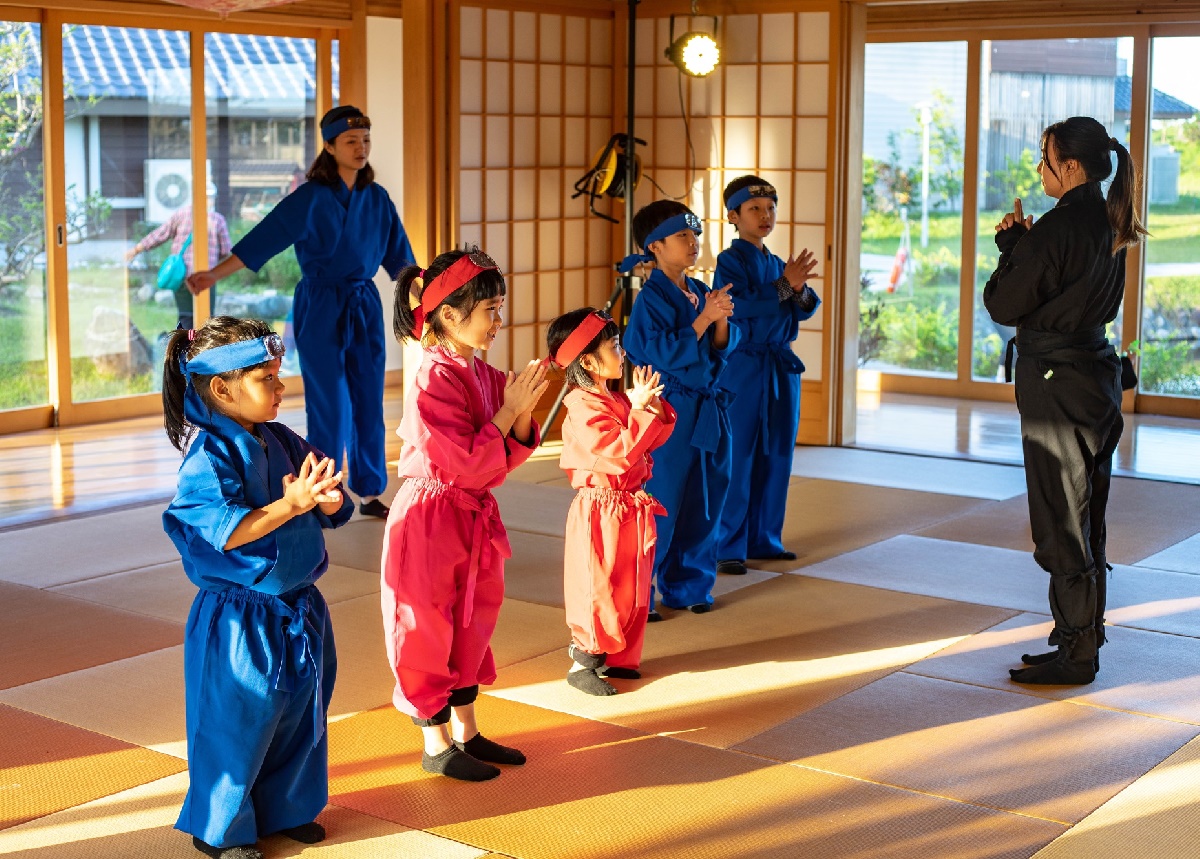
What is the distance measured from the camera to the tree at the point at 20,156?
698 centimetres

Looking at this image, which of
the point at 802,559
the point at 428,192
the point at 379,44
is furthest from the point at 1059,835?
the point at 379,44

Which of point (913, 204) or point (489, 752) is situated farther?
point (913, 204)

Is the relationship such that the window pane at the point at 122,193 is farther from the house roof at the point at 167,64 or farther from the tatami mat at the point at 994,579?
the tatami mat at the point at 994,579

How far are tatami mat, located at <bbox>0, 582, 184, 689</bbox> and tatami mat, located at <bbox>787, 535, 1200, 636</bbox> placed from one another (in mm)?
2011

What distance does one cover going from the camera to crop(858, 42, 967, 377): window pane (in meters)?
8.45

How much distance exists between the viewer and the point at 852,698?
11.5ft

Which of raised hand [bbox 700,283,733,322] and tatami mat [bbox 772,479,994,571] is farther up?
raised hand [bbox 700,283,733,322]

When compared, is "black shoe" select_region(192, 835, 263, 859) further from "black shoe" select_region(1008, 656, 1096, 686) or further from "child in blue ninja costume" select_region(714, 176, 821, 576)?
"child in blue ninja costume" select_region(714, 176, 821, 576)

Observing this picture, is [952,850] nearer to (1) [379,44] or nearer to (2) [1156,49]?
(2) [1156,49]

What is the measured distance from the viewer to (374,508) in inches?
217

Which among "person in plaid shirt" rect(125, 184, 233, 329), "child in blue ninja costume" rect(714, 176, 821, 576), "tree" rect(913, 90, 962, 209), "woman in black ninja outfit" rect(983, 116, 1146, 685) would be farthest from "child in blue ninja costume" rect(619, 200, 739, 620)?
"tree" rect(913, 90, 962, 209)

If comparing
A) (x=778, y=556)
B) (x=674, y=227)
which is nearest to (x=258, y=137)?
(x=778, y=556)

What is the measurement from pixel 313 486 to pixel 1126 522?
3803 mm

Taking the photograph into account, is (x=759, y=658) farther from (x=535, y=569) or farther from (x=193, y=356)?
(x=193, y=356)
